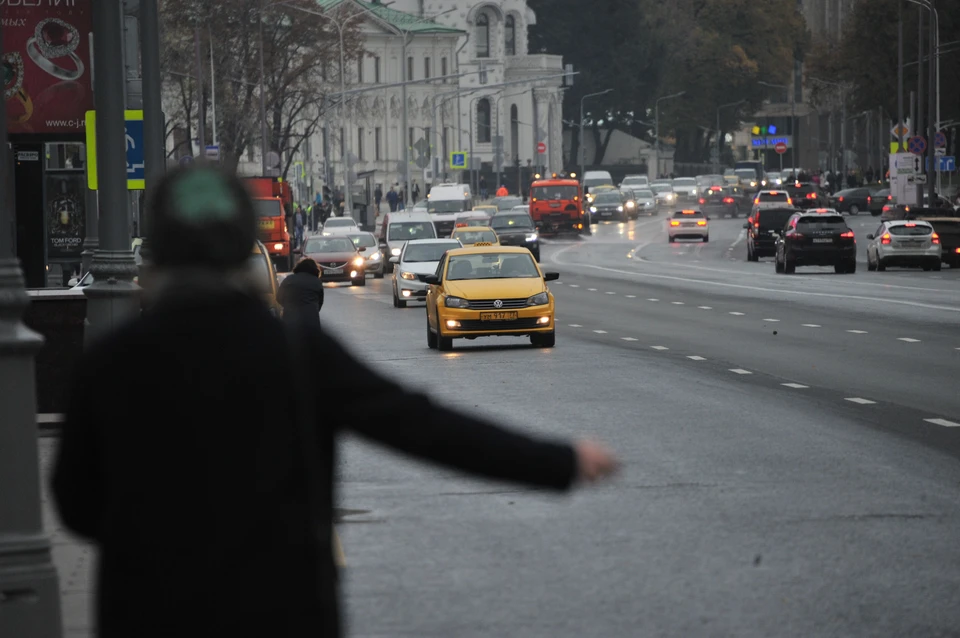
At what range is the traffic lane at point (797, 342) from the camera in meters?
18.5

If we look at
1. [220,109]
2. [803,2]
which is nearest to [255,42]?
[220,109]

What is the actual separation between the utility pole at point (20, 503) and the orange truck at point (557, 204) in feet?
261

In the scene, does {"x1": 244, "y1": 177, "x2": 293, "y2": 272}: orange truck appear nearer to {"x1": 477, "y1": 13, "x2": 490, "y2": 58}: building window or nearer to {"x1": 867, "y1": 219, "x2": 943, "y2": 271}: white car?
{"x1": 867, "y1": 219, "x2": 943, "y2": 271}: white car

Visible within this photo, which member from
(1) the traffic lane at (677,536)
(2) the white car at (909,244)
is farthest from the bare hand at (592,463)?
(2) the white car at (909,244)

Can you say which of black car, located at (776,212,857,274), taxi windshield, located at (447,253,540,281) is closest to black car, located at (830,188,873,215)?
black car, located at (776,212,857,274)

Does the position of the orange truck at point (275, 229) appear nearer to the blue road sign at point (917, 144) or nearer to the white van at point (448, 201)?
the white van at point (448, 201)

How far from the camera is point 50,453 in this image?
1336 centimetres

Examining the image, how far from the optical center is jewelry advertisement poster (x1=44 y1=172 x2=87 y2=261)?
104 feet

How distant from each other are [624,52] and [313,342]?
5651 inches

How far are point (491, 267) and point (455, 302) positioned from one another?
1925mm

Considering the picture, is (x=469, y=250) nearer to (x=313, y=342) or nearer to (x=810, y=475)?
(x=810, y=475)

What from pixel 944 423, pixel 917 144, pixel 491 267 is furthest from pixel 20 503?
pixel 917 144

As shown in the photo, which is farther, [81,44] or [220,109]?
[220,109]

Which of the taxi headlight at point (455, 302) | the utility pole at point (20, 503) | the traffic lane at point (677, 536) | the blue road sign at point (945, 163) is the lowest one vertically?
the traffic lane at point (677, 536)
